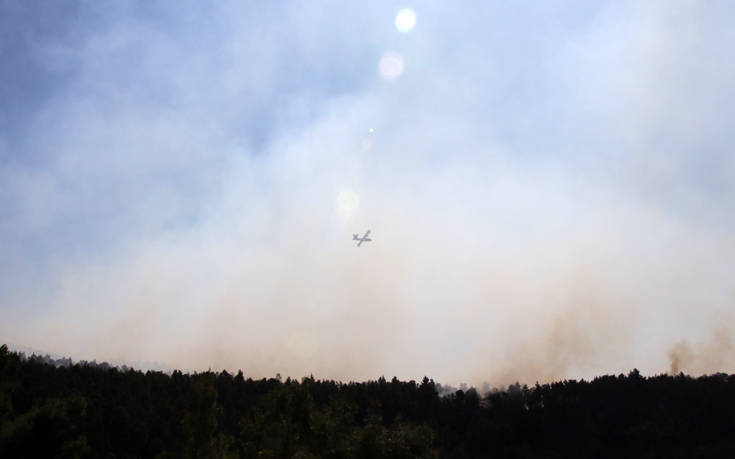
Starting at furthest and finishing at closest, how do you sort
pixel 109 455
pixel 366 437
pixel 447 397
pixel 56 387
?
pixel 447 397
pixel 56 387
pixel 109 455
pixel 366 437

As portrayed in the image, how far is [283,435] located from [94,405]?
76.8 m

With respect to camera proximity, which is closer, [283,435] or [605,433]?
[283,435]

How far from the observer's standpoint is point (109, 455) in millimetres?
81625

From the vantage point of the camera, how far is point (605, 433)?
11825cm

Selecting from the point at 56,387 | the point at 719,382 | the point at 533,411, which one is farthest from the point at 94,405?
the point at 719,382

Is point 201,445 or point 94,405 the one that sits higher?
point 94,405

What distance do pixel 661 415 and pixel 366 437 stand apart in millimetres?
110013

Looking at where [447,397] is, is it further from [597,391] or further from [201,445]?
[201,445]

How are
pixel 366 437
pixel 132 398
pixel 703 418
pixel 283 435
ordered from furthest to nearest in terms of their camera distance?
pixel 703 418
pixel 132 398
pixel 283 435
pixel 366 437

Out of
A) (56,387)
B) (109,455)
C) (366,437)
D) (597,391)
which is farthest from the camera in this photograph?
A: (597,391)

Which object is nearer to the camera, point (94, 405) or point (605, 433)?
point (94, 405)

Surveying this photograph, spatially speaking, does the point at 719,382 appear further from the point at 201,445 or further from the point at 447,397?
the point at 201,445

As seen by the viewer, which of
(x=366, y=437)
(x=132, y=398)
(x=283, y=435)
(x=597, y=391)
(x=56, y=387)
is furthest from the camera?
(x=597, y=391)

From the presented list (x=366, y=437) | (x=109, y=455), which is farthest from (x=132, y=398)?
(x=366, y=437)
